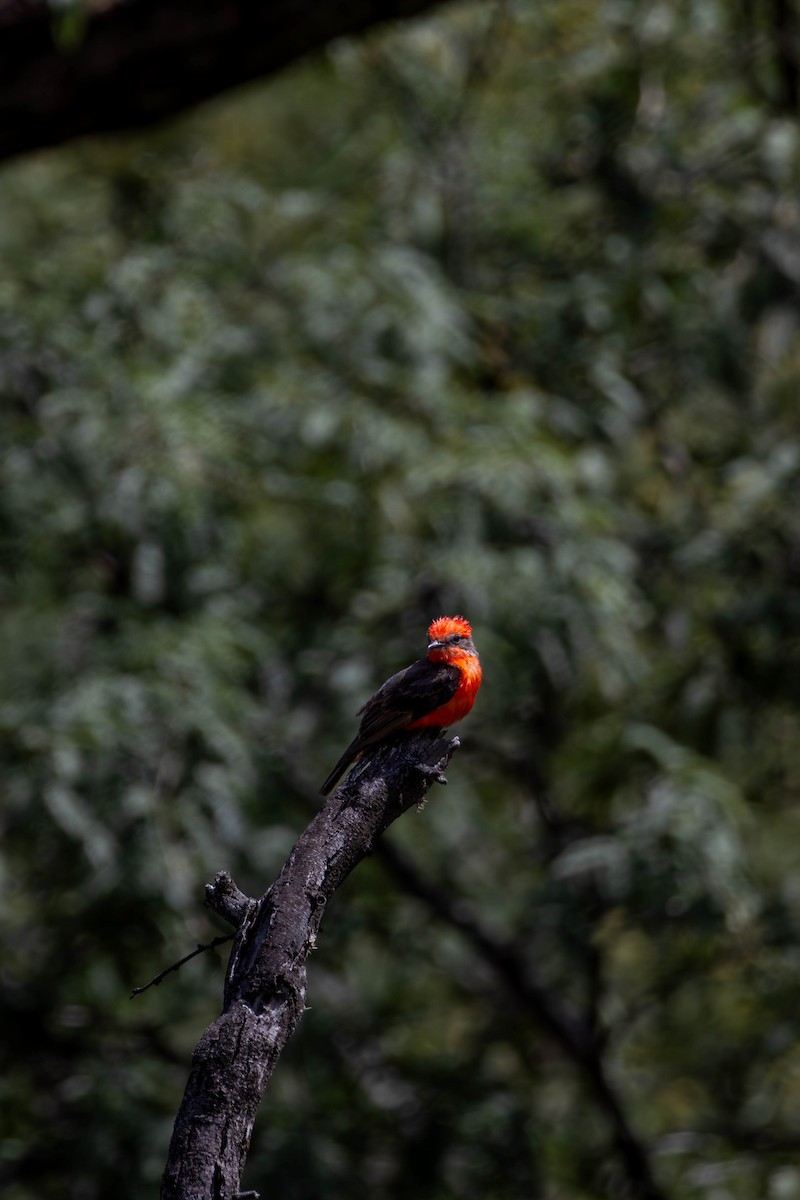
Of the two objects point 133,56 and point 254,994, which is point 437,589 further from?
point 254,994

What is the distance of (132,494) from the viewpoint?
279 inches

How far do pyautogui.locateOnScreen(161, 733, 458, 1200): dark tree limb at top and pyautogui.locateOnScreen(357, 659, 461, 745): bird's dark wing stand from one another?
0.57 meters

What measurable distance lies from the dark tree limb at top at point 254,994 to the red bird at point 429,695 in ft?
1.93

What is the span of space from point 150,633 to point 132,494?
2.13ft

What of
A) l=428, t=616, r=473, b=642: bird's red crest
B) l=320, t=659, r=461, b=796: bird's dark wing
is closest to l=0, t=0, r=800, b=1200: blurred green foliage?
l=428, t=616, r=473, b=642: bird's red crest

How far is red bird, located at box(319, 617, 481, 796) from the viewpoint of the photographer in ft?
14.3

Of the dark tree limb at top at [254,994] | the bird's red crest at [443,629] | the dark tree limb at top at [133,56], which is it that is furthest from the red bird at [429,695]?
the dark tree limb at top at [133,56]

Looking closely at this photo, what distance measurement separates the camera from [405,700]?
4.41m

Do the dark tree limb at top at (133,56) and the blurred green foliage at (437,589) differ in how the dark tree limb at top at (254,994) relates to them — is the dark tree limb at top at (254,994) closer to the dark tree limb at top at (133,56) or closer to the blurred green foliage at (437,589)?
the blurred green foliage at (437,589)

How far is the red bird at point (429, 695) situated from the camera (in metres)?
4.37

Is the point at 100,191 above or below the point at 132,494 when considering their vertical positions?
above

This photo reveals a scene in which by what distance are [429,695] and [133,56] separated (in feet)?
13.2

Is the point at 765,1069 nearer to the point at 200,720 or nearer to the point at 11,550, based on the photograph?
the point at 200,720

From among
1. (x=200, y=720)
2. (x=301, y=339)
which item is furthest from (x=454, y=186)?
(x=200, y=720)
